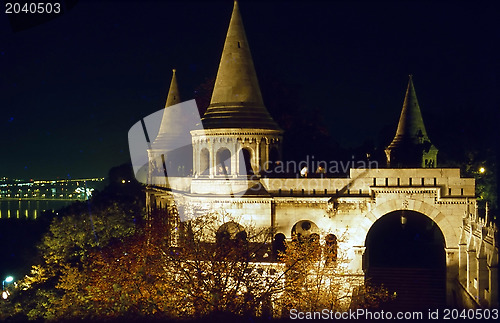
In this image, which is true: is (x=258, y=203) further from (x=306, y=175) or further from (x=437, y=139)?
(x=437, y=139)

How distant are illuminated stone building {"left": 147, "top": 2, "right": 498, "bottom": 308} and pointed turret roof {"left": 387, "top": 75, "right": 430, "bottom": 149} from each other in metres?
7.19

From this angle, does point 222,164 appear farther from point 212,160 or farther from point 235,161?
point 235,161

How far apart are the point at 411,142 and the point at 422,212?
318 inches

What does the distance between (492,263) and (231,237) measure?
35.3ft

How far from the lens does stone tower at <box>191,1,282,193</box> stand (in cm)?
2905

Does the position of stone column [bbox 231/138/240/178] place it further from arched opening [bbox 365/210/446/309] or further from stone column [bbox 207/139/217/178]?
arched opening [bbox 365/210/446/309]

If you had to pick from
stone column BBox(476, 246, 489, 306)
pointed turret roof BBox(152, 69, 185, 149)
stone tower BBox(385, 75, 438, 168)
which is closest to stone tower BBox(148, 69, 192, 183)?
pointed turret roof BBox(152, 69, 185, 149)

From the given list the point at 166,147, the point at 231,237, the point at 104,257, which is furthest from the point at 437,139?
the point at 104,257

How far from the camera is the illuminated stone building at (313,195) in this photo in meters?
27.4

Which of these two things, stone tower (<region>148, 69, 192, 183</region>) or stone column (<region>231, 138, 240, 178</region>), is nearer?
stone column (<region>231, 138, 240, 178</region>)

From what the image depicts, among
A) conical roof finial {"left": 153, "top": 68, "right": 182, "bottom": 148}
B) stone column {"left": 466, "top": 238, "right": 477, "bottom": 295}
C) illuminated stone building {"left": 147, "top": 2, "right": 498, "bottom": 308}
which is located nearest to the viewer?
stone column {"left": 466, "top": 238, "right": 477, "bottom": 295}

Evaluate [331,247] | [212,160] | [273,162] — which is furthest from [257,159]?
[331,247]

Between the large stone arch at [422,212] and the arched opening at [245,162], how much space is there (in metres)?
5.46

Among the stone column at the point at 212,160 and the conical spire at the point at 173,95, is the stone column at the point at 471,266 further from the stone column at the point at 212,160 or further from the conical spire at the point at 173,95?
the conical spire at the point at 173,95
